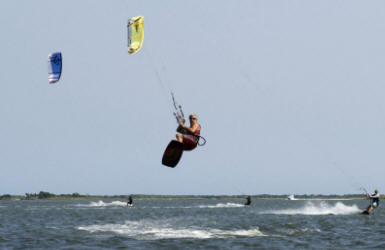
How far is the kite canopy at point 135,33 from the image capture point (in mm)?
23602

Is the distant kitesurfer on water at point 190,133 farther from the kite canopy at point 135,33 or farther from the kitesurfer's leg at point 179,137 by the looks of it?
the kite canopy at point 135,33

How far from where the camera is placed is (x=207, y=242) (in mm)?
30109

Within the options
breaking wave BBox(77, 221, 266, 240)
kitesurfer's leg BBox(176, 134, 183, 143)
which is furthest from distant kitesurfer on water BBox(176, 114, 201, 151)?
breaking wave BBox(77, 221, 266, 240)

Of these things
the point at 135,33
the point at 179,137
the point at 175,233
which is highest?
the point at 135,33

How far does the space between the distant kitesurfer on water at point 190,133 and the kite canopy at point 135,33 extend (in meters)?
4.32

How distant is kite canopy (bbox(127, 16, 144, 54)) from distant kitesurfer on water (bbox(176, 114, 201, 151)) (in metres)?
4.32

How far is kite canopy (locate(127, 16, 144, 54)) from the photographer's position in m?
23.6

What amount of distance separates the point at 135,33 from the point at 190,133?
19.8ft

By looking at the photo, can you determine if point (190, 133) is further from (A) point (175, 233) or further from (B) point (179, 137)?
(A) point (175, 233)

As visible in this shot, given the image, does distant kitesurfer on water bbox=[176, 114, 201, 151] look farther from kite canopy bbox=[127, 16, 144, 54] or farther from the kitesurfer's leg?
kite canopy bbox=[127, 16, 144, 54]

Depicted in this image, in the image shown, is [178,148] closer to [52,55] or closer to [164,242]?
[164,242]

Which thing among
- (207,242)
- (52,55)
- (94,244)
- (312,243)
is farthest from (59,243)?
(312,243)

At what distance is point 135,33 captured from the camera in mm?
24484

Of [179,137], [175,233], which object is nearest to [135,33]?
[179,137]
